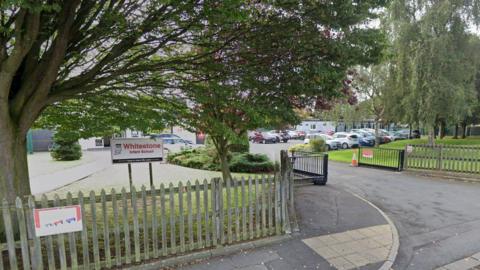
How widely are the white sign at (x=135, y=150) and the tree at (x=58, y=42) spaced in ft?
7.73

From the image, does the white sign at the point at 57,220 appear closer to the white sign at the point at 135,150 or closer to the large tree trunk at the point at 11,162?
the large tree trunk at the point at 11,162

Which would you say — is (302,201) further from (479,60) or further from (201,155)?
(479,60)

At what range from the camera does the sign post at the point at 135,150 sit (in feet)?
21.7

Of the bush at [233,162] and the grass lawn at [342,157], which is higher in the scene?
the bush at [233,162]

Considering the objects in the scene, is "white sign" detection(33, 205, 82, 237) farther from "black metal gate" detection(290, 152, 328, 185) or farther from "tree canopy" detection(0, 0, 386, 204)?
"black metal gate" detection(290, 152, 328, 185)

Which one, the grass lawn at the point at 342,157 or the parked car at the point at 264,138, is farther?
the parked car at the point at 264,138

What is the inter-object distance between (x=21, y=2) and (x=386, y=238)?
604 centimetres

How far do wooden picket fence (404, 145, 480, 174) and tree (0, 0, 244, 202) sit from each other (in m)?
10.9

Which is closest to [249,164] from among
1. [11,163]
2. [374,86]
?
[11,163]

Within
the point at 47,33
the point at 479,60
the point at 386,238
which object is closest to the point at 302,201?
the point at 386,238

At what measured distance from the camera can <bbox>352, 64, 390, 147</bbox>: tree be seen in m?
18.2

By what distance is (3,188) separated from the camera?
3.77m

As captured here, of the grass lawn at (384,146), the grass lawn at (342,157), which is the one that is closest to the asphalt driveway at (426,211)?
the grass lawn at (342,157)

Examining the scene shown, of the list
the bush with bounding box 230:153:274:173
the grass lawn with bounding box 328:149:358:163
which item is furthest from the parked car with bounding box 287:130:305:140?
the bush with bounding box 230:153:274:173
